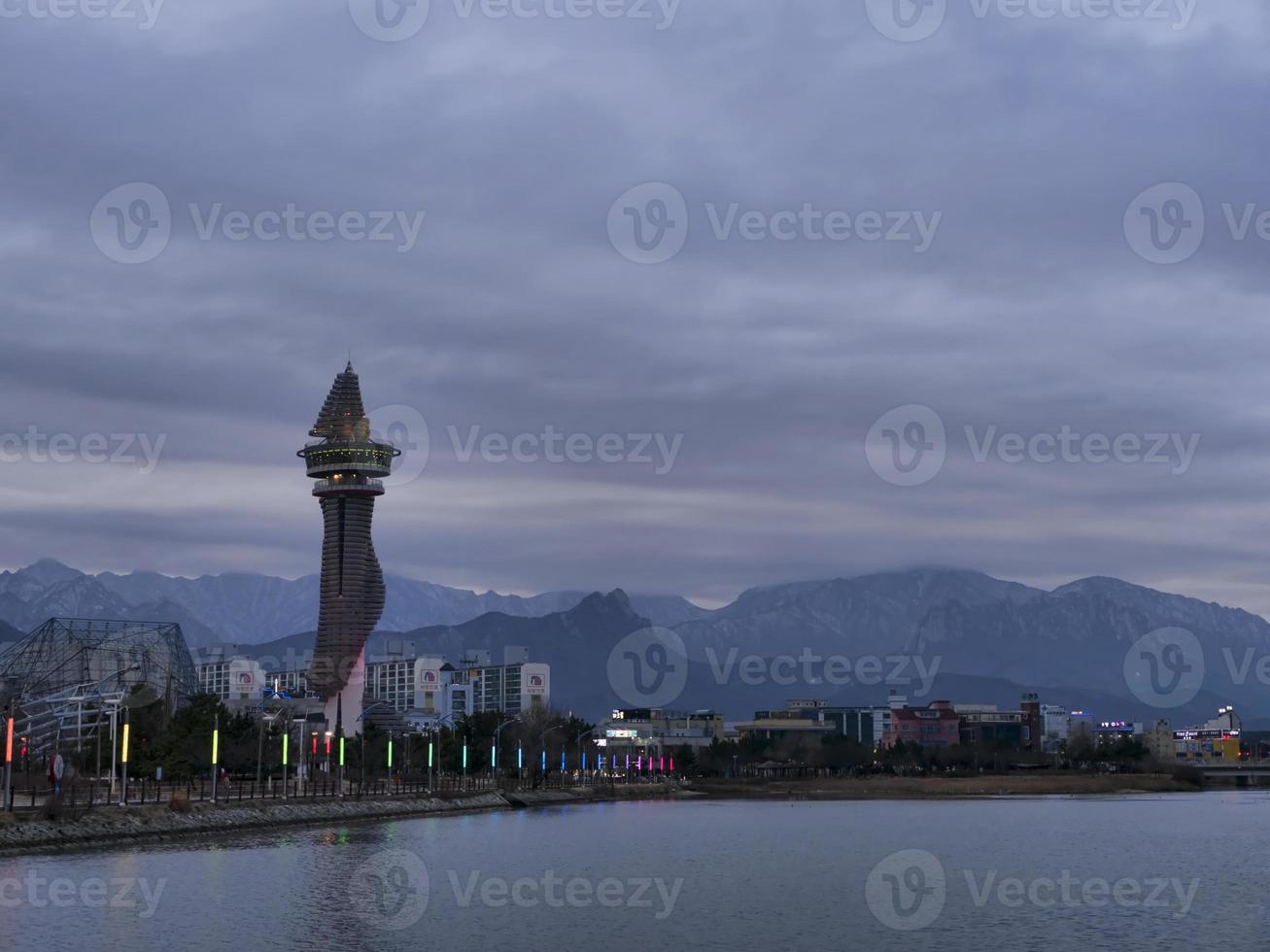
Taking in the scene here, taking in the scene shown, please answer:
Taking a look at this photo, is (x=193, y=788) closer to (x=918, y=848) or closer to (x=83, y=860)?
(x=83, y=860)

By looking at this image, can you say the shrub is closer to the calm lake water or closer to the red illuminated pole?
the red illuminated pole

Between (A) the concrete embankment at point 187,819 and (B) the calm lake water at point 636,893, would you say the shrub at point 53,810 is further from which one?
(B) the calm lake water at point 636,893

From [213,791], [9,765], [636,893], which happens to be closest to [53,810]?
[9,765]

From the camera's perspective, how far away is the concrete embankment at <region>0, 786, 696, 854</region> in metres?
93.2

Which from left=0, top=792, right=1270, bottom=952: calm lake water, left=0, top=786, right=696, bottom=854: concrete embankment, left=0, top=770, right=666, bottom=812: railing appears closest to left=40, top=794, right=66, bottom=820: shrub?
left=0, top=770, right=666, bottom=812: railing

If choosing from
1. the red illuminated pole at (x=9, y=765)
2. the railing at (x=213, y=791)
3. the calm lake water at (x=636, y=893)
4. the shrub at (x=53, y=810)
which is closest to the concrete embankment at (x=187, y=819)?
the shrub at (x=53, y=810)

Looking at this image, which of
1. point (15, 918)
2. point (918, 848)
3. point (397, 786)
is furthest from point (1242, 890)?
point (397, 786)

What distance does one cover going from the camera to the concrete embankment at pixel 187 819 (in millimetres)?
93188

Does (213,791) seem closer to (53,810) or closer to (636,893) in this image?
(53,810)

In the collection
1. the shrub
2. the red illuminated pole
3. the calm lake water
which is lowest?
the calm lake water

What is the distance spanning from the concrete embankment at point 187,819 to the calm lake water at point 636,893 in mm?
2737

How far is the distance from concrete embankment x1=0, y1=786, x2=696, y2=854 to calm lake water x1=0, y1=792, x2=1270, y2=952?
8.98 feet

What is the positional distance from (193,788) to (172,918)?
256ft

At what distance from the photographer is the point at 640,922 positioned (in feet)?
234
